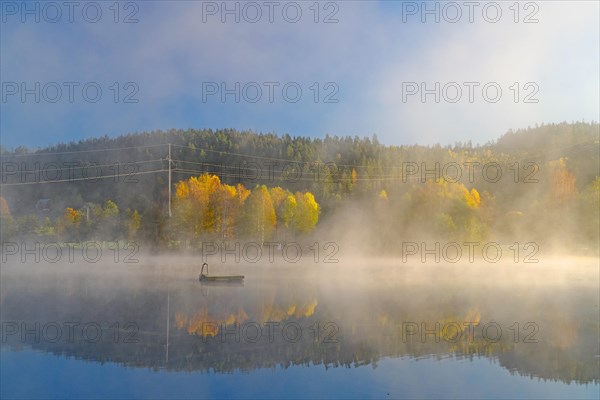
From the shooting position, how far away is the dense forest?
44625 millimetres

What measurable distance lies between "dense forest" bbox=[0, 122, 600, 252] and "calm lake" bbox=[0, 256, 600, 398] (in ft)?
58.6

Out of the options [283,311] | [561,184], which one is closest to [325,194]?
[561,184]

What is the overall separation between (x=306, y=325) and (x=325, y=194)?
36.7 metres

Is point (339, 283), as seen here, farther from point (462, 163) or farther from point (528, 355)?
point (462, 163)

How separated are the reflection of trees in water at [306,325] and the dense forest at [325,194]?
66.6 feet

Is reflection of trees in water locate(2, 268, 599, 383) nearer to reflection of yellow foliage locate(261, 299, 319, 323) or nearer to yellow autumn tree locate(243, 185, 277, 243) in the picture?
reflection of yellow foliage locate(261, 299, 319, 323)

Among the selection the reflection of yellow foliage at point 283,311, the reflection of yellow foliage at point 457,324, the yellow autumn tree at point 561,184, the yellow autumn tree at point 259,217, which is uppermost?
the yellow autumn tree at point 561,184

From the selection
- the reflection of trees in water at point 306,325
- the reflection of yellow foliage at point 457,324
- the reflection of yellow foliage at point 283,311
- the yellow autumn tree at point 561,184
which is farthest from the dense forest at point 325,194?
the reflection of yellow foliage at point 457,324

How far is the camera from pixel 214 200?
4856 centimetres

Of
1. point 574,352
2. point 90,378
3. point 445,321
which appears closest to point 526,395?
point 574,352

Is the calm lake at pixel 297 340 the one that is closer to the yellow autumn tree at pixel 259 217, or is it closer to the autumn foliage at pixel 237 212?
the autumn foliage at pixel 237 212

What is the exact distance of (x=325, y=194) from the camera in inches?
2094

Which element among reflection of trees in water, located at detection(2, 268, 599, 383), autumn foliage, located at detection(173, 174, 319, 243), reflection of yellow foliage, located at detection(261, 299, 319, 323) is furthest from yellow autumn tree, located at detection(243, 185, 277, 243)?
reflection of yellow foliage, located at detection(261, 299, 319, 323)

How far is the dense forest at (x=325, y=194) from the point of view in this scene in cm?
4462
